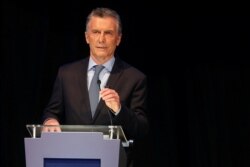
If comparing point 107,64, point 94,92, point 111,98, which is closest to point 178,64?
point 107,64

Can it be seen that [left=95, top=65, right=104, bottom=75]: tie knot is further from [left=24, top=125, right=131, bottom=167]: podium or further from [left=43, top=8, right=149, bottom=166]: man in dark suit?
[left=24, top=125, right=131, bottom=167]: podium

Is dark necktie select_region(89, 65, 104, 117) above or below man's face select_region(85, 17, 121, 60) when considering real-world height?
below

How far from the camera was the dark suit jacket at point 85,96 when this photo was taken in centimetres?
279

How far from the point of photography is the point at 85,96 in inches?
113

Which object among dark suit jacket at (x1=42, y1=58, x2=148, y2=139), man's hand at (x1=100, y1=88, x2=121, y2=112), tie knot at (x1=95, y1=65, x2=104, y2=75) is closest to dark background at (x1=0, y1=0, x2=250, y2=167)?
dark suit jacket at (x1=42, y1=58, x2=148, y2=139)

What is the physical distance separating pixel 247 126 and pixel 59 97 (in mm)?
1949

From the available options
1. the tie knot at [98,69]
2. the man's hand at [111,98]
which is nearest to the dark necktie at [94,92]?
the tie knot at [98,69]

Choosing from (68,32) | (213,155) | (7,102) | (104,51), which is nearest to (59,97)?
(104,51)

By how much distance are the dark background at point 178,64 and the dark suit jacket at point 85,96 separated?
1.38 m

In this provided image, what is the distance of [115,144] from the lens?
2293mm

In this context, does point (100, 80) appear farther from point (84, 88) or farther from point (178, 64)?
point (178, 64)

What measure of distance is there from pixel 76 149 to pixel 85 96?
0.58 meters

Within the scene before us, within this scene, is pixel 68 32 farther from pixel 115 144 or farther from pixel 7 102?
pixel 115 144

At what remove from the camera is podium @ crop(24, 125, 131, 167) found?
2283 millimetres
